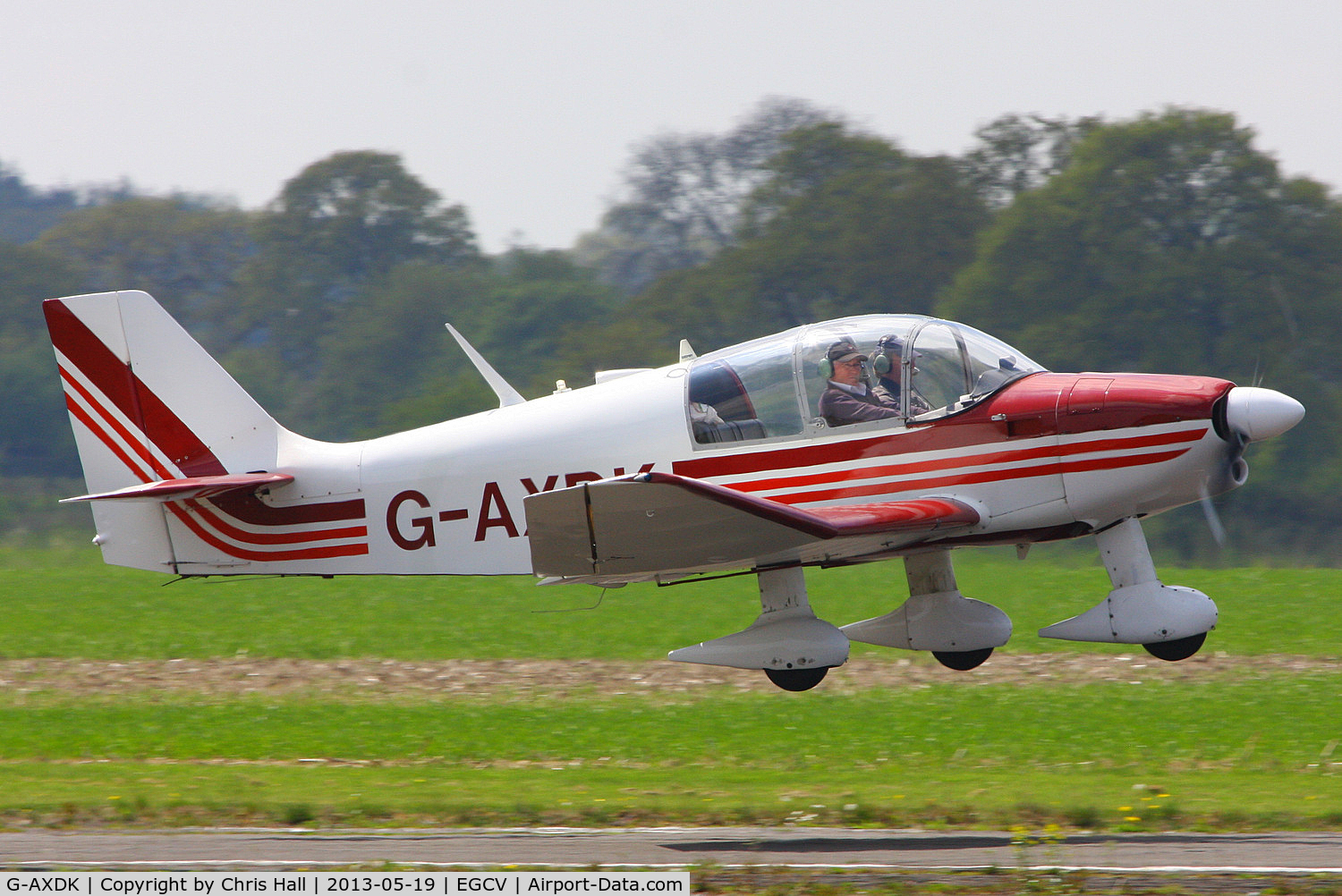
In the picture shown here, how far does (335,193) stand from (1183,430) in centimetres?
4988

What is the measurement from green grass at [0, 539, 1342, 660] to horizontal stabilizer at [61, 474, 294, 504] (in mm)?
9963

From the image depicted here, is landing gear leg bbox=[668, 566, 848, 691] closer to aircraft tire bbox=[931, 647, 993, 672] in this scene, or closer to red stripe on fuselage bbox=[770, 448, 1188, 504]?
red stripe on fuselage bbox=[770, 448, 1188, 504]

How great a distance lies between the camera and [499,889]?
24.4 feet

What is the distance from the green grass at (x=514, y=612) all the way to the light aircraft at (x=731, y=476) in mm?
9596

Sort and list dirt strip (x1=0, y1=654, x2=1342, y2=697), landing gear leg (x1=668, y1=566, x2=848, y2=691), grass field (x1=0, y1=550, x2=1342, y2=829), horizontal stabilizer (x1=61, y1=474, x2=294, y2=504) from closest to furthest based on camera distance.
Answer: landing gear leg (x1=668, y1=566, x2=848, y2=691) < horizontal stabilizer (x1=61, y1=474, x2=294, y2=504) < grass field (x1=0, y1=550, x2=1342, y2=829) < dirt strip (x1=0, y1=654, x2=1342, y2=697)

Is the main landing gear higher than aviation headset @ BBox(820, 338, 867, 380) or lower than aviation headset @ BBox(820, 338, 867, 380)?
lower

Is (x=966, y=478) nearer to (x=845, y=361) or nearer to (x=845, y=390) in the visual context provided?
(x=845, y=390)

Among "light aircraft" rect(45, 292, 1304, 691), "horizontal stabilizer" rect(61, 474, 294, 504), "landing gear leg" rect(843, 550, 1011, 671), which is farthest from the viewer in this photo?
"horizontal stabilizer" rect(61, 474, 294, 504)

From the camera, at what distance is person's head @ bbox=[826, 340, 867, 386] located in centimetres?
902

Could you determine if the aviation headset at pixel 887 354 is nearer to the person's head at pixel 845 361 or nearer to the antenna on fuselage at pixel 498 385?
the person's head at pixel 845 361

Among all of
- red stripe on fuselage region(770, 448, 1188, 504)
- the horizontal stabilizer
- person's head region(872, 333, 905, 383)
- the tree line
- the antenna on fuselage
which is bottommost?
red stripe on fuselage region(770, 448, 1188, 504)

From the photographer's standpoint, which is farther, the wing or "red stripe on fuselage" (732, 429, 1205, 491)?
"red stripe on fuselage" (732, 429, 1205, 491)
